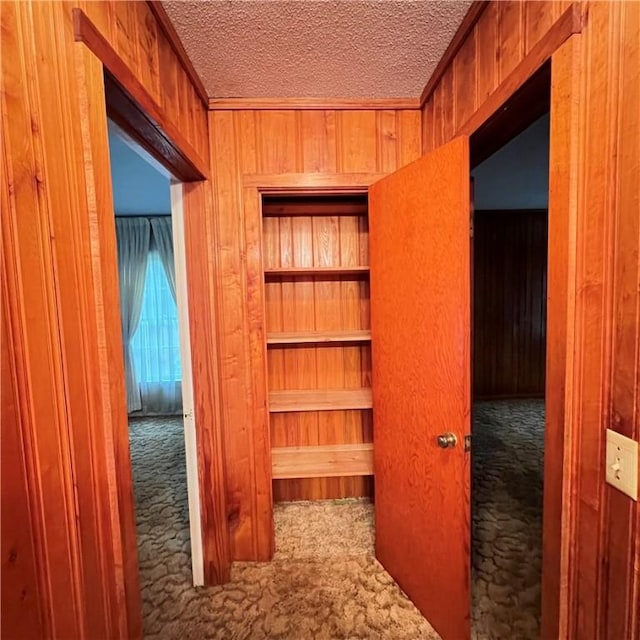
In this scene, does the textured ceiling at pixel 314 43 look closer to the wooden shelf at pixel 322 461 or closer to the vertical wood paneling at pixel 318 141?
the vertical wood paneling at pixel 318 141

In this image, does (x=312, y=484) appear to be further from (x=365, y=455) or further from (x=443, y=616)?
(x=443, y=616)

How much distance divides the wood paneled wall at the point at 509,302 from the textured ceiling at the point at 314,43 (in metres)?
3.29

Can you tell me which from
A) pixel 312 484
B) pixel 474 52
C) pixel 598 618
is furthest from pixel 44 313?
pixel 312 484

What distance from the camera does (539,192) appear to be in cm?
361

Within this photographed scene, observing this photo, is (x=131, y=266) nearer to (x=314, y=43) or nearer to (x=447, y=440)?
(x=314, y=43)

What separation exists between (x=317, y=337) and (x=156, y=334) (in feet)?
9.50

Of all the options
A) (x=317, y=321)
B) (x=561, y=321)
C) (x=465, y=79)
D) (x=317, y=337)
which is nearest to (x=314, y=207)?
(x=317, y=321)

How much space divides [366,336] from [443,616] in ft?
4.44

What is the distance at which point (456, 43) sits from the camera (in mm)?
1283

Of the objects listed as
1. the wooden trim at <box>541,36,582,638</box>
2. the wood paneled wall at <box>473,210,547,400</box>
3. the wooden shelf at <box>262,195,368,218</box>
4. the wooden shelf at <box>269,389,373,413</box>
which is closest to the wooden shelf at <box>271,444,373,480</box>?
the wooden shelf at <box>269,389,373,413</box>

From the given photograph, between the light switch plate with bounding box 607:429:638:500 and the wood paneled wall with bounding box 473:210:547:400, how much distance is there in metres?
3.98

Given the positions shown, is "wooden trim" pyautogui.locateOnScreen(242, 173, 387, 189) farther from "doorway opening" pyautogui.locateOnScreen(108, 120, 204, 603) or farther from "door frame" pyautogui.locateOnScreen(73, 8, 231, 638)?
"door frame" pyautogui.locateOnScreen(73, 8, 231, 638)

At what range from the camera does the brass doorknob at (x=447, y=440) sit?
4.22ft

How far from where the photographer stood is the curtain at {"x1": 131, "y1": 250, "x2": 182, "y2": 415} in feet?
13.3
